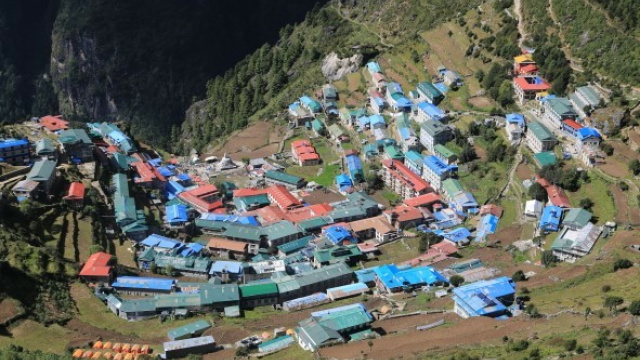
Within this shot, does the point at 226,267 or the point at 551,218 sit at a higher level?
the point at 551,218

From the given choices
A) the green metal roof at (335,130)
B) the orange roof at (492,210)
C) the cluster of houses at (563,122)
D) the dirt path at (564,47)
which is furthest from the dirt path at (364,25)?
the orange roof at (492,210)

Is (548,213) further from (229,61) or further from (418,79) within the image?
(229,61)

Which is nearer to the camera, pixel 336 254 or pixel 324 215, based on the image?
pixel 336 254

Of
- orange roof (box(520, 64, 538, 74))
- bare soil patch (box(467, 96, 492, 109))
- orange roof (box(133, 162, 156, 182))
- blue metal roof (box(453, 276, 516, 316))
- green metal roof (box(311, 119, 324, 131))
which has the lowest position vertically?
blue metal roof (box(453, 276, 516, 316))

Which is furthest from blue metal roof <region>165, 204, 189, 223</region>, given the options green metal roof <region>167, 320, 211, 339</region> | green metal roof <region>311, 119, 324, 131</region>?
green metal roof <region>311, 119, 324, 131</region>

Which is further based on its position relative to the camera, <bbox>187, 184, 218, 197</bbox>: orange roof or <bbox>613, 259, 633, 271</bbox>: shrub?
<bbox>187, 184, 218, 197</bbox>: orange roof

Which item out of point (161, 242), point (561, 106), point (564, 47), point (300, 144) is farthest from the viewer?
point (300, 144)

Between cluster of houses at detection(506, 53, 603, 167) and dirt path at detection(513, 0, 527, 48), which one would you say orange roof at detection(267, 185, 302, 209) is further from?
dirt path at detection(513, 0, 527, 48)

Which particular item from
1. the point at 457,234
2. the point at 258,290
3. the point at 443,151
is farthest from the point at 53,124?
the point at 457,234

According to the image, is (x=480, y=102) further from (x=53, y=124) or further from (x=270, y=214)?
(x=53, y=124)
